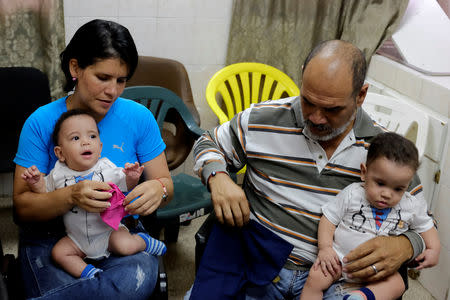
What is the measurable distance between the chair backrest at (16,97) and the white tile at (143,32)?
29.1 inches

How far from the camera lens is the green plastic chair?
246 cm

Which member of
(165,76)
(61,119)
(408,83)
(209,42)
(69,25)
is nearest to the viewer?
(61,119)

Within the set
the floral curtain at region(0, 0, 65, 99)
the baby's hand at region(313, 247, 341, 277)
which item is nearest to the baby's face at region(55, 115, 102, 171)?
the baby's hand at region(313, 247, 341, 277)

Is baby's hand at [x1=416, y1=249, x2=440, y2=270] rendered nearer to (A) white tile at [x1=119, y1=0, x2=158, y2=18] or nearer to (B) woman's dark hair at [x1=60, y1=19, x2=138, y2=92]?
(B) woman's dark hair at [x1=60, y1=19, x2=138, y2=92]

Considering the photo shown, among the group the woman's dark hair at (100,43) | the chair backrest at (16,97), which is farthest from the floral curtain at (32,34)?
the woman's dark hair at (100,43)

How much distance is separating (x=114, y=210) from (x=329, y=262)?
713mm

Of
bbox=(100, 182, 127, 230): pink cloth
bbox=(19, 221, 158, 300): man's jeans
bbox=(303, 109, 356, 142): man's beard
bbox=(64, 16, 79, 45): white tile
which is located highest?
bbox=(303, 109, 356, 142): man's beard

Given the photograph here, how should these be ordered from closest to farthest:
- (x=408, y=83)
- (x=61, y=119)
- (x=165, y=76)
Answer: (x=61, y=119), (x=408, y=83), (x=165, y=76)

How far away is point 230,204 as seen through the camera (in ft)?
5.32

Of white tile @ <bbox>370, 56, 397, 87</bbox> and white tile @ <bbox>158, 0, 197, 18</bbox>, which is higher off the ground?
white tile @ <bbox>158, 0, 197, 18</bbox>

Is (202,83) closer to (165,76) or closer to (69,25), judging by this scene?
(165,76)

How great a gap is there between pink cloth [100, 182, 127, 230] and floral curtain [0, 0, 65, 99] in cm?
164

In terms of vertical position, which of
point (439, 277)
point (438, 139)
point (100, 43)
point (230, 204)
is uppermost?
point (100, 43)

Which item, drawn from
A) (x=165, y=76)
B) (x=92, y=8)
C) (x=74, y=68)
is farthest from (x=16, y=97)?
(x=74, y=68)
